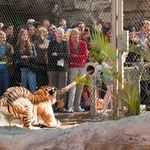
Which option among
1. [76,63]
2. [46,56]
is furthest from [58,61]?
[76,63]

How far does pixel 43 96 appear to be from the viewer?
30.8 ft

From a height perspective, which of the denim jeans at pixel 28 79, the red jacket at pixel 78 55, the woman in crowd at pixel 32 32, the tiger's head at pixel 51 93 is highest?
the woman in crowd at pixel 32 32

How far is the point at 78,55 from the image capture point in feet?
33.7

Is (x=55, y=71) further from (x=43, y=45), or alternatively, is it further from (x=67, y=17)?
(x=67, y=17)

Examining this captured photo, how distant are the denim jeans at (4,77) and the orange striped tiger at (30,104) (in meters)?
1.42

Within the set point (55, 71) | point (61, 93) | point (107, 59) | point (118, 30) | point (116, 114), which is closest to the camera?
point (107, 59)

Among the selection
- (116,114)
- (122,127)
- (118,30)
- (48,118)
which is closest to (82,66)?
(48,118)

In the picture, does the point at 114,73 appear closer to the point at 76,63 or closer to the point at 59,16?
the point at 76,63

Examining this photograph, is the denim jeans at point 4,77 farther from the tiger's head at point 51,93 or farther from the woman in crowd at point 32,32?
the tiger's head at point 51,93

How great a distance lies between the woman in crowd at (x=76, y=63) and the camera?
10164 millimetres

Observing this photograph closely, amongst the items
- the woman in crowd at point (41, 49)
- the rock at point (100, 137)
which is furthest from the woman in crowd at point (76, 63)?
the rock at point (100, 137)

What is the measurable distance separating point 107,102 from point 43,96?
115 cm

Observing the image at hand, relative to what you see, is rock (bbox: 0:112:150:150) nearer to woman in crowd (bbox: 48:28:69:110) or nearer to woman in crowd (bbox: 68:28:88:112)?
woman in crowd (bbox: 68:28:88:112)

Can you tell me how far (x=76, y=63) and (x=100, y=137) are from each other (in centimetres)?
598
